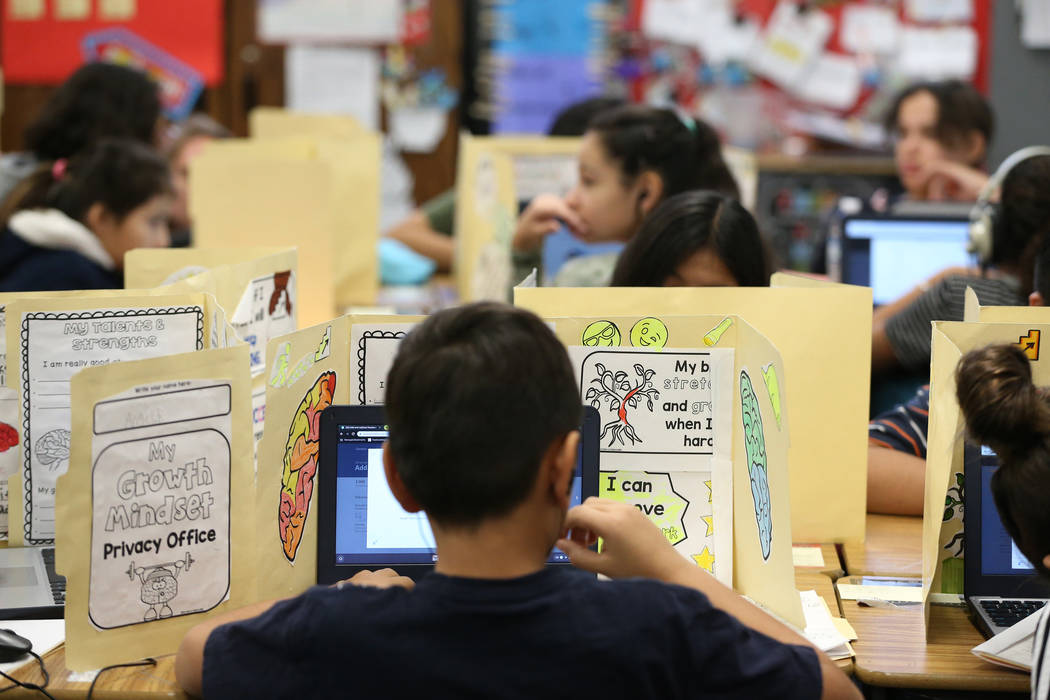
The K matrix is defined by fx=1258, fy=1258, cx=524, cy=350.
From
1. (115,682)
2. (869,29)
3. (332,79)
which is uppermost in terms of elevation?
(869,29)

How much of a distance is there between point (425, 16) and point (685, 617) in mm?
4978

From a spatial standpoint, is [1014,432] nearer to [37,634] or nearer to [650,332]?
[650,332]

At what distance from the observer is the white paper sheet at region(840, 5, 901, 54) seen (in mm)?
5406

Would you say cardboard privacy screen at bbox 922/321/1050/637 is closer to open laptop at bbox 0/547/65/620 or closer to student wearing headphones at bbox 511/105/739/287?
open laptop at bbox 0/547/65/620

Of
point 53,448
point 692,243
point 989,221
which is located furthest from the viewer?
point 989,221

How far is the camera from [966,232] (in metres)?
3.03

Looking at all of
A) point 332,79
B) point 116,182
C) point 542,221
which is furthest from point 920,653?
point 332,79

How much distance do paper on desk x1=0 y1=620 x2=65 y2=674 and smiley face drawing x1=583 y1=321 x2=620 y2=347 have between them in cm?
74

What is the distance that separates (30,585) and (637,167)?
1707 millimetres

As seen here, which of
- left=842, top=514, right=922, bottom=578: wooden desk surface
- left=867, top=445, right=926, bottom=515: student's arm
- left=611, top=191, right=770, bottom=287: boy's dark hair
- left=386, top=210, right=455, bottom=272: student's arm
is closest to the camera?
left=842, top=514, right=922, bottom=578: wooden desk surface

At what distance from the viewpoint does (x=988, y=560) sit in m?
1.57

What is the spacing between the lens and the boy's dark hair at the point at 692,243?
6.96 feet

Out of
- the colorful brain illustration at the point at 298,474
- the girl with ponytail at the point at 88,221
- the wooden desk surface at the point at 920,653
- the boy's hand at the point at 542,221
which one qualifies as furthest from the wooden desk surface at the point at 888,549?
the girl with ponytail at the point at 88,221

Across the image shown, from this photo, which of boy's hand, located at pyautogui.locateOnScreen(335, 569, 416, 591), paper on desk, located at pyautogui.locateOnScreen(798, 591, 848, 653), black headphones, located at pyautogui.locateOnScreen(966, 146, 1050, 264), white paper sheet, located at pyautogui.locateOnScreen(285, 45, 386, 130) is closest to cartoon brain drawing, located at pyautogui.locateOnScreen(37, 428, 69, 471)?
boy's hand, located at pyautogui.locateOnScreen(335, 569, 416, 591)
